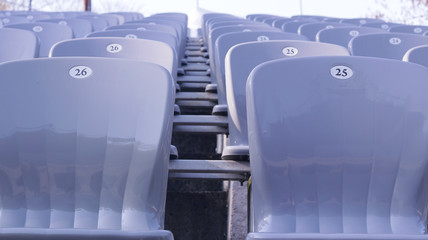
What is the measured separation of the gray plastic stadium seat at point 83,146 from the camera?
147 centimetres

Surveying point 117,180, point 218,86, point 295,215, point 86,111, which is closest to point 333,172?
point 295,215

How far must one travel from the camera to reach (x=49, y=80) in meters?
1.57

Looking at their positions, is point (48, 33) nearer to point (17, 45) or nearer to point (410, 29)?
point (17, 45)

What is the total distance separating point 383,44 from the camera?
2.79 m

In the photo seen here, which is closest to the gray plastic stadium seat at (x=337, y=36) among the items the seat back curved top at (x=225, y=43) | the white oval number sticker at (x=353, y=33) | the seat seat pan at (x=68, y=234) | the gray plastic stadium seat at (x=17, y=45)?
the white oval number sticker at (x=353, y=33)

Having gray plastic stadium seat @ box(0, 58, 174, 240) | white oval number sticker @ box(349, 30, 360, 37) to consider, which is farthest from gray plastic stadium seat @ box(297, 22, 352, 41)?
gray plastic stadium seat @ box(0, 58, 174, 240)

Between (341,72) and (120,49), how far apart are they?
1021mm

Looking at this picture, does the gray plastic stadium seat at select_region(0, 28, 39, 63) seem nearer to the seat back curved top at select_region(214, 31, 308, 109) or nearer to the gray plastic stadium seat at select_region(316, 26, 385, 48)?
the seat back curved top at select_region(214, 31, 308, 109)

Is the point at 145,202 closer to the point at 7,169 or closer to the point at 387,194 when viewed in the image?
the point at 7,169

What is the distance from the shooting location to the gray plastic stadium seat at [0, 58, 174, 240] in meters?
1.47

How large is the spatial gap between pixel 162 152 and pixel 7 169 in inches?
16.1

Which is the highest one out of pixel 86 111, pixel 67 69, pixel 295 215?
pixel 67 69

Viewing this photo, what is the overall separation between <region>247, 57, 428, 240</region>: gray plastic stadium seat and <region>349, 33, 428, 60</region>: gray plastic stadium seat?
1173 mm

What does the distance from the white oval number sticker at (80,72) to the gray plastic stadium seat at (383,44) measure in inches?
59.0
